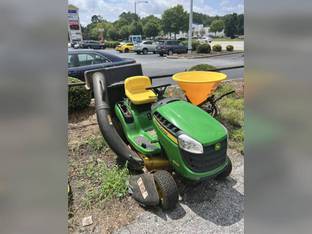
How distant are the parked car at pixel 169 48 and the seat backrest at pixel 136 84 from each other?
2169 cm

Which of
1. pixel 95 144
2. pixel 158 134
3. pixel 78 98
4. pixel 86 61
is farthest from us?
pixel 86 61

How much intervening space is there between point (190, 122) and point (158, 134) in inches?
14.3

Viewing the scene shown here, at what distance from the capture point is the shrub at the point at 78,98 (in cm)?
469

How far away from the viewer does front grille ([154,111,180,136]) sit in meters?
2.47

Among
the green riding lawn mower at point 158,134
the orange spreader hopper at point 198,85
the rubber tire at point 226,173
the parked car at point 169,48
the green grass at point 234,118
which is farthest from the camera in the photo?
the parked car at point 169,48

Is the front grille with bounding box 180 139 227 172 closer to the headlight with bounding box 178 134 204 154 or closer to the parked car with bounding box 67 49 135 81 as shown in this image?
the headlight with bounding box 178 134 204 154

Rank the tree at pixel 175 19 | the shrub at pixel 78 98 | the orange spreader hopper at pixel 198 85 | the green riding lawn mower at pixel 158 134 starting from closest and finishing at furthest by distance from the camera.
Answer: the green riding lawn mower at pixel 158 134 → the orange spreader hopper at pixel 198 85 → the shrub at pixel 78 98 → the tree at pixel 175 19

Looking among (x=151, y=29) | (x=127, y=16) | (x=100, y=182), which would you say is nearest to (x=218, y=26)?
(x=151, y=29)

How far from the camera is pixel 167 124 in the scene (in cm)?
257

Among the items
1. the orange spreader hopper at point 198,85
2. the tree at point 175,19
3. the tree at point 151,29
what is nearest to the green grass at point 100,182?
the orange spreader hopper at point 198,85

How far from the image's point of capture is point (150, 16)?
58.4 meters

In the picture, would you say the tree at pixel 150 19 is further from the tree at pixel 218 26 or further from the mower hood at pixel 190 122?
the mower hood at pixel 190 122

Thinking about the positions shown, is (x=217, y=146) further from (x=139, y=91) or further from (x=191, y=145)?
(x=139, y=91)
